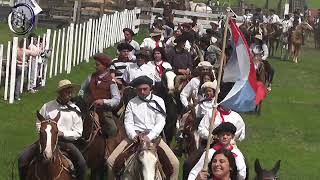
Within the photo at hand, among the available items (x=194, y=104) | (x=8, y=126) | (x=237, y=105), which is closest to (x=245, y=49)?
(x=237, y=105)

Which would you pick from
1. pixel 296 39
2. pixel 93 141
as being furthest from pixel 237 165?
pixel 296 39

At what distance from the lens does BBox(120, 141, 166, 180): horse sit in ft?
37.2

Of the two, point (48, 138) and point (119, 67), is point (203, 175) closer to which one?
point (48, 138)

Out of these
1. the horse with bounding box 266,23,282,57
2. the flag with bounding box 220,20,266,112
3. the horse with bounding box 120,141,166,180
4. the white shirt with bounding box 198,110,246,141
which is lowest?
the horse with bounding box 266,23,282,57

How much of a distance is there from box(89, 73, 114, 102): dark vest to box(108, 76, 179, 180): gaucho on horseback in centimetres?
213

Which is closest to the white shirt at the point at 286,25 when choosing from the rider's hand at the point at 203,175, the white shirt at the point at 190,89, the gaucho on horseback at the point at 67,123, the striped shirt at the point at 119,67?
the striped shirt at the point at 119,67

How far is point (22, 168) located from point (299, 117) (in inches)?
635

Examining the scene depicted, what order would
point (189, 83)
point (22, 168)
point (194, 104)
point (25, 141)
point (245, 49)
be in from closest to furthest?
point (245, 49), point (22, 168), point (194, 104), point (189, 83), point (25, 141)

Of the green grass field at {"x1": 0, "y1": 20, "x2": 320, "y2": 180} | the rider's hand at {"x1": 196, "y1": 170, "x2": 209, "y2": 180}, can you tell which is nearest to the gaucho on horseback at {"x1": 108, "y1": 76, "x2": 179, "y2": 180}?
the rider's hand at {"x1": 196, "y1": 170, "x2": 209, "y2": 180}

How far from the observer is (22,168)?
1283 cm

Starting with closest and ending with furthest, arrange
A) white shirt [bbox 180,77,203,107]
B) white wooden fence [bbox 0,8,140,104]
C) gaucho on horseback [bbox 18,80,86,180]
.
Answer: gaucho on horseback [bbox 18,80,86,180] < white shirt [bbox 180,77,203,107] < white wooden fence [bbox 0,8,140,104]

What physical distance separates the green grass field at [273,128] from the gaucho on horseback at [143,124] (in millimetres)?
3442

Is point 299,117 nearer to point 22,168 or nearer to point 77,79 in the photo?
point 77,79

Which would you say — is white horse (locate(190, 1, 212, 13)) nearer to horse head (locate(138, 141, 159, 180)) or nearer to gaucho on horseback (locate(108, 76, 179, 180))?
gaucho on horseback (locate(108, 76, 179, 180))
